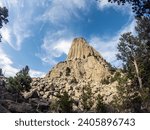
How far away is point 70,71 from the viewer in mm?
138250

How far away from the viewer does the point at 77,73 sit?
135375mm

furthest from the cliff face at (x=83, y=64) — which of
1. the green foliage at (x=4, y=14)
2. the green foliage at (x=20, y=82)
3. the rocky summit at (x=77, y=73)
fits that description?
the green foliage at (x=4, y=14)

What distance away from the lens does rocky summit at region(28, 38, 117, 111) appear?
105m

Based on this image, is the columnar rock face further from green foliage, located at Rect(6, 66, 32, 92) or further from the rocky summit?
green foliage, located at Rect(6, 66, 32, 92)

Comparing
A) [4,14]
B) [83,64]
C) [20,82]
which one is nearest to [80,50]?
[83,64]

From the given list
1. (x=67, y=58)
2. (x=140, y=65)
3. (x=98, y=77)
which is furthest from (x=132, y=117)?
(x=67, y=58)

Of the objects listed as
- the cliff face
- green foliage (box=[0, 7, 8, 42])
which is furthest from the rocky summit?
green foliage (box=[0, 7, 8, 42])

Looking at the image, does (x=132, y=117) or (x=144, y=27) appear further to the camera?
(x=144, y=27)

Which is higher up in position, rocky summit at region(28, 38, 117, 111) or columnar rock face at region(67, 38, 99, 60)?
columnar rock face at region(67, 38, 99, 60)

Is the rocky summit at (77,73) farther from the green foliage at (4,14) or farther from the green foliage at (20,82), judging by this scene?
the green foliage at (4,14)

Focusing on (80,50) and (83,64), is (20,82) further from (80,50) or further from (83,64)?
(80,50)

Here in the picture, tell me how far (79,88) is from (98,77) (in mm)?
30175

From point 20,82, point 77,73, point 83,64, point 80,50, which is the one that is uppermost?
point 80,50

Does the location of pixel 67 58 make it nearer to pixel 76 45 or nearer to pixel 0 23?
pixel 76 45
